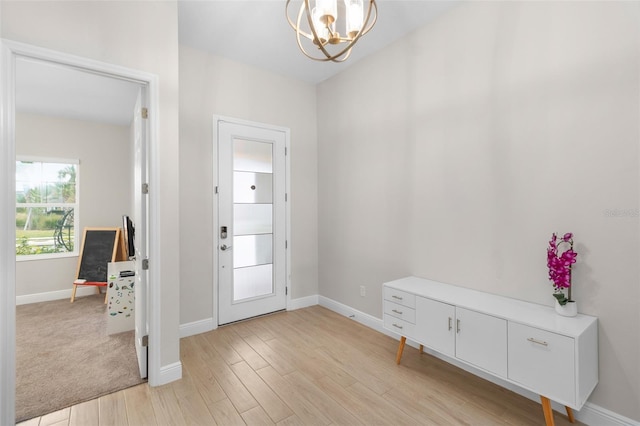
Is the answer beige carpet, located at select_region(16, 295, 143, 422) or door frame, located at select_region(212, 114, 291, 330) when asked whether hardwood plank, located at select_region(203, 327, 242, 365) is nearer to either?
door frame, located at select_region(212, 114, 291, 330)

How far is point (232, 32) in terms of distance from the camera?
2834 mm

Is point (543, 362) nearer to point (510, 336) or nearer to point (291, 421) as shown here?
point (510, 336)

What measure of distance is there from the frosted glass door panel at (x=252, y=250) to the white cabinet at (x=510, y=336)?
177 cm

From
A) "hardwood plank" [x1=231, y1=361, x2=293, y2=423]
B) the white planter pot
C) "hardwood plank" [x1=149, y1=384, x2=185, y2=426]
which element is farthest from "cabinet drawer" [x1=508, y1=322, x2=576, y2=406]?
"hardwood plank" [x1=149, y1=384, x2=185, y2=426]

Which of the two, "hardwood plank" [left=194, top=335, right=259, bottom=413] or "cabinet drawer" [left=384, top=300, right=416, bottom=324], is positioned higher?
"cabinet drawer" [left=384, top=300, right=416, bottom=324]

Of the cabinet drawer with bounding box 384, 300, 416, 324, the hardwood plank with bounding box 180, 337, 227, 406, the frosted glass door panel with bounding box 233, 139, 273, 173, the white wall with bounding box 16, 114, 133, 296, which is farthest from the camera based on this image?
the white wall with bounding box 16, 114, 133, 296

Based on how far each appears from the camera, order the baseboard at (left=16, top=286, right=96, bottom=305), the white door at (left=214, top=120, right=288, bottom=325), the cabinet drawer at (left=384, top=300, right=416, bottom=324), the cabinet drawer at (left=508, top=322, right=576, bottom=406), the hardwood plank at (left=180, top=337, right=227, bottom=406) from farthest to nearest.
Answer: the baseboard at (left=16, top=286, right=96, bottom=305)
the white door at (left=214, top=120, right=288, bottom=325)
the cabinet drawer at (left=384, top=300, right=416, bottom=324)
the hardwood plank at (left=180, top=337, right=227, bottom=406)
the cabinet drawer at (left=508, top=322, right=576, bottom=406)

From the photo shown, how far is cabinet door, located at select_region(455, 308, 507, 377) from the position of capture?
185 cm

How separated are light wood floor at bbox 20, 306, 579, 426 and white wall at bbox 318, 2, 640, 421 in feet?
2.16

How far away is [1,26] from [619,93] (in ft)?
11.8

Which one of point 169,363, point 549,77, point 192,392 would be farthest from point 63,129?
point 549,77

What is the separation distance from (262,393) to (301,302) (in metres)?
1.77

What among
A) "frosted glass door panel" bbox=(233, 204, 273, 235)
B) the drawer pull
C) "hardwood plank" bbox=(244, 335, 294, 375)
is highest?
"frosted glass door panel" bbox=(233, 204, 273, 235)

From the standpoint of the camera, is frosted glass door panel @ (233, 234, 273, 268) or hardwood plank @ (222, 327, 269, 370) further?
frosted glass door panel @ (233, 234, 273, 268)
